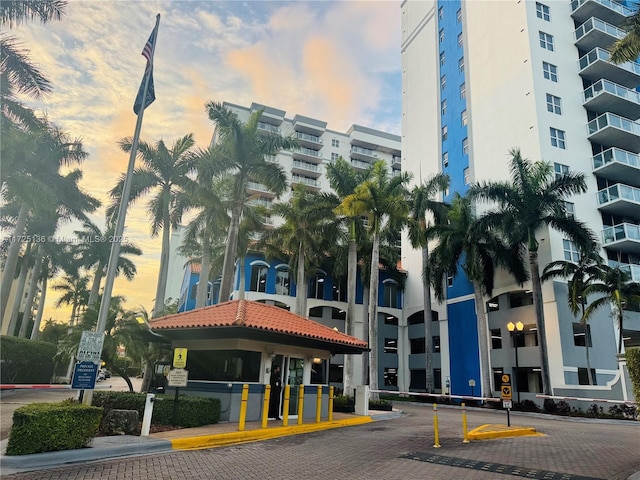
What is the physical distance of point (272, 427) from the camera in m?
14.2

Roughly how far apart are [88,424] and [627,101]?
43.1 meters

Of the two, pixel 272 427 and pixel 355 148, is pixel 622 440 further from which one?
pixel 355 148

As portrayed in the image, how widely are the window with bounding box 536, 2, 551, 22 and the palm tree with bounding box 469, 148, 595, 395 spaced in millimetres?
16182

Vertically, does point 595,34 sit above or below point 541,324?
above

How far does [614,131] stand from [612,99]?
3.11 metres

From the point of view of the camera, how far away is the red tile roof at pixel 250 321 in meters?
15.6

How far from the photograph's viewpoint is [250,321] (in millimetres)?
15578

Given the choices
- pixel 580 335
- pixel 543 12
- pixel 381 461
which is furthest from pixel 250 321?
pixel 543 12

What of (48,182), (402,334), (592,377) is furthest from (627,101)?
(48,182)

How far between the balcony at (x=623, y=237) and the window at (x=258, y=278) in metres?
29.3

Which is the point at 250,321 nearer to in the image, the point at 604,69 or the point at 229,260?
the point at 229,260

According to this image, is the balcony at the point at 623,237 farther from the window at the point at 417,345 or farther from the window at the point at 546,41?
the window at the point at 417,345

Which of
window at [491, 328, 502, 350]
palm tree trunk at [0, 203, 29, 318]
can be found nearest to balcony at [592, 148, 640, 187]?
window at [491, 328, 502, 350]

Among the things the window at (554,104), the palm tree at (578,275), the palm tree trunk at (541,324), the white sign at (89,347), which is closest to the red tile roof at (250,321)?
the white sign at (89,347)
